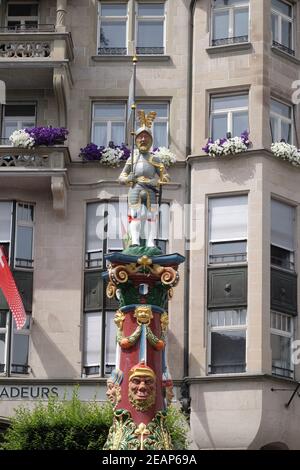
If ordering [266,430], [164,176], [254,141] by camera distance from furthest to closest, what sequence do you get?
[254,141]
[266,430]
[164,176]

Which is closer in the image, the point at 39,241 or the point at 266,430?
the point at 266,430

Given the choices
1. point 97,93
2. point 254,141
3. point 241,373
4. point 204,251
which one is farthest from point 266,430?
point 97,93

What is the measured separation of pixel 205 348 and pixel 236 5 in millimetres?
11401

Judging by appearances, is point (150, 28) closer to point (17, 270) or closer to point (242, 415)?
point (17, 270)

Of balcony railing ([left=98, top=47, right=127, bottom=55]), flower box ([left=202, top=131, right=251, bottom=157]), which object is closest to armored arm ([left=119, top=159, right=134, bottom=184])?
flower box ([left=202, top=131, right=251, bottom=157])

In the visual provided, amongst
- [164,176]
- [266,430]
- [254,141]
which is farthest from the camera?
[254,141]

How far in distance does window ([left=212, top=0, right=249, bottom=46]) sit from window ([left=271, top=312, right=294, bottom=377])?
919cm

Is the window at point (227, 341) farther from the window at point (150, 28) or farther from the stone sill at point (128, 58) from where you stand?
the window at point (150, 28)

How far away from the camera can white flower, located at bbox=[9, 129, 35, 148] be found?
143 feet

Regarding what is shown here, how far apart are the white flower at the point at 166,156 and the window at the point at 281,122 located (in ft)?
10.8

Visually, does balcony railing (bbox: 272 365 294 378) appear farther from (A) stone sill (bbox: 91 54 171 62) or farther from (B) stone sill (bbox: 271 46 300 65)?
(A) stone sill (bbox: 91 54 171 62)

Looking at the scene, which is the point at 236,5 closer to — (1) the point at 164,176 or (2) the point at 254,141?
(2) the point at 254,141

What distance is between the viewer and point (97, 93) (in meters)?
45.1

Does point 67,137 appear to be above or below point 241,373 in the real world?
above
